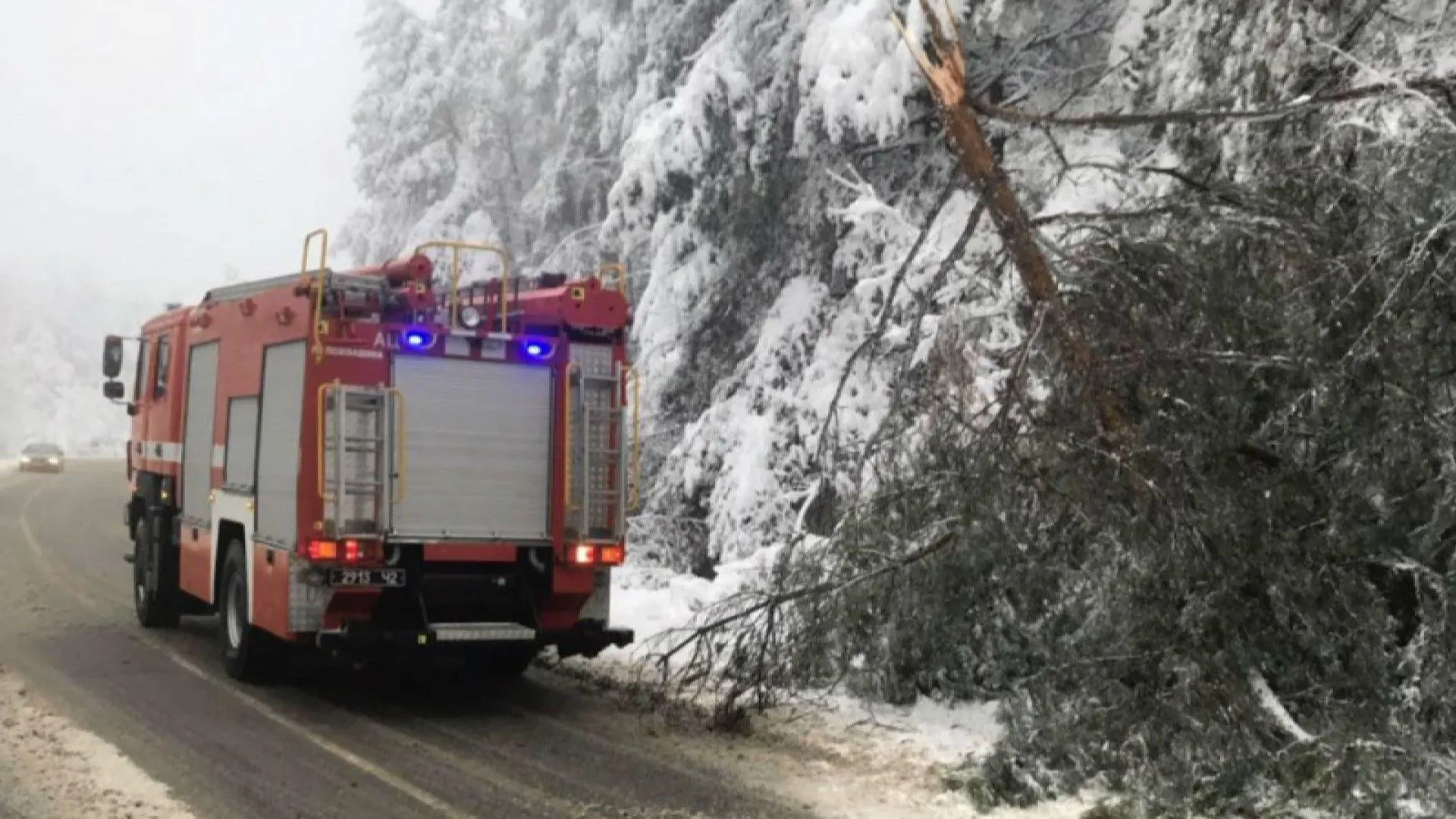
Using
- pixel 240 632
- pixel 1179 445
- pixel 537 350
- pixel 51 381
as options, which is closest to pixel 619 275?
A: pixel 537 350

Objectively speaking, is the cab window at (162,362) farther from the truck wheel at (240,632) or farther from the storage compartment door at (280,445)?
the storage compartment door at (280,445)

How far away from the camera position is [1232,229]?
636 cm

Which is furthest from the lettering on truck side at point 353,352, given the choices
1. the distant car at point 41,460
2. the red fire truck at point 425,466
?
the distant car at point 41,460

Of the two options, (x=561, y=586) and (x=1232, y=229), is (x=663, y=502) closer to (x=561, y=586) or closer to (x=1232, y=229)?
(x=561, y=586)

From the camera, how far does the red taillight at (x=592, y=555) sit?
347 inches

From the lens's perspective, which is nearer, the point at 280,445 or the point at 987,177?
the point at 987,177

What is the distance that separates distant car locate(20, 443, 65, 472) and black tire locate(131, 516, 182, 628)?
38.7 m

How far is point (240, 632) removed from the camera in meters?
9.45

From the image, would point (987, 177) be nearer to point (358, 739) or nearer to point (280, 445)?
point (358, 739)

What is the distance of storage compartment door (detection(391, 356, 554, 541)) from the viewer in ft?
28.0

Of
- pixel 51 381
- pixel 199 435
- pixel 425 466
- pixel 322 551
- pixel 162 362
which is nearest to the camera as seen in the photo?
pixel 322 551

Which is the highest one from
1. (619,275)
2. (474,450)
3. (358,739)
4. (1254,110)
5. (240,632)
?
(1254,110)

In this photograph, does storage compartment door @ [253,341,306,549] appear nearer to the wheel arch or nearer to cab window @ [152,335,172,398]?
the wheel arch

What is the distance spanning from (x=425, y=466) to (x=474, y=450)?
0.37m
